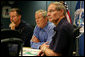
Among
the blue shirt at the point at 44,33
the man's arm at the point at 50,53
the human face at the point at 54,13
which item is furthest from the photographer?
the blue shirt at the point at 44,33

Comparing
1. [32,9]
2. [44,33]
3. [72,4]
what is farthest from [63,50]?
[32,9]

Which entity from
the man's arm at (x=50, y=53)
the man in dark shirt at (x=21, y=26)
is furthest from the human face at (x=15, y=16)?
the man's arm at (x=50, y=53)

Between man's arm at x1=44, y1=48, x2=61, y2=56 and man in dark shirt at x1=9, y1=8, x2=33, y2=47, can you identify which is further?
man in dark shirt at x1=9, y1=8, x2=33, y2=47

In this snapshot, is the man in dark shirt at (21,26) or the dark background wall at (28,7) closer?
the man in dark shirt at (21,26)

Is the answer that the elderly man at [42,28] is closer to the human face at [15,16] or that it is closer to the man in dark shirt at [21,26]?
the man in dark shirt at [21,26]

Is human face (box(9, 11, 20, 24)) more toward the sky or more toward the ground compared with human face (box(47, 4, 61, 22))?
more toward the ground

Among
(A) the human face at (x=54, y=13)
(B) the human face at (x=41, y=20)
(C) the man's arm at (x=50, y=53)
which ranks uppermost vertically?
(A) the human face at (x=54, y=13)

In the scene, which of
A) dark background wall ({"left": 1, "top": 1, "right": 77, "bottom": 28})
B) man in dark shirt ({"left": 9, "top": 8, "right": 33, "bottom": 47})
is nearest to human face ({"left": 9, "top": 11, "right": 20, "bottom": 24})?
man in dark shirt ({"left": 9, "top": 8, "right": 33, "bottom": 47})

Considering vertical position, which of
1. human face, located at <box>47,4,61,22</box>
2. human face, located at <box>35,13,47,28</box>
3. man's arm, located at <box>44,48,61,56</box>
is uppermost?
human face, located at <box>47,4,61,22</box>

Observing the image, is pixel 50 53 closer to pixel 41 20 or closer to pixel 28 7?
pixel 41 20

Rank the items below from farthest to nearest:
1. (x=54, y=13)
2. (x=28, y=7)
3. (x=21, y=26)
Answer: (x=28, y=7) → (x=21, y=26) → (x=54, y=13)

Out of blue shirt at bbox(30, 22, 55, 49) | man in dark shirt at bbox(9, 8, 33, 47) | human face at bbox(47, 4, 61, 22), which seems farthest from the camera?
man in dark shirt at bbox(9, 8, 33, 47)

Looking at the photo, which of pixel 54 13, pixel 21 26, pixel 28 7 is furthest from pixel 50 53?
pixel 28 7

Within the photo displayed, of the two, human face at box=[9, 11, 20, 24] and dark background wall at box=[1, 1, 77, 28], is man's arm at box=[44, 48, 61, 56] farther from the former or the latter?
dark background wall at box=[1, 1, 77, 28]
